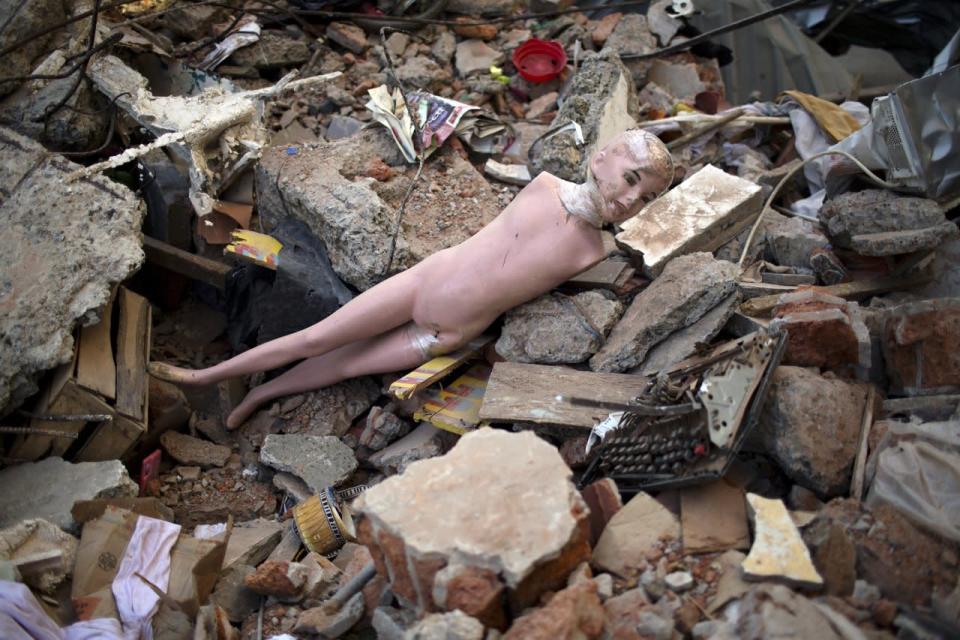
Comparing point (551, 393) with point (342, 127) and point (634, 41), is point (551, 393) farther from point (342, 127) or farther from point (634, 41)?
point (634, 41)

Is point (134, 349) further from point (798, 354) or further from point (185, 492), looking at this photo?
point (798, 354)

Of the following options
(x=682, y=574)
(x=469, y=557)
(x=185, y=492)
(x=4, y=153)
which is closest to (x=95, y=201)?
(x=4, y=153)

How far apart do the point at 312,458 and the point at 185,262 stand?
1.60m

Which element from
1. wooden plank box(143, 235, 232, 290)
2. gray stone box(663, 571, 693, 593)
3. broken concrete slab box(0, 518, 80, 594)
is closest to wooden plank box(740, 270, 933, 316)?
gray stone box(663, 571, 693, 593)

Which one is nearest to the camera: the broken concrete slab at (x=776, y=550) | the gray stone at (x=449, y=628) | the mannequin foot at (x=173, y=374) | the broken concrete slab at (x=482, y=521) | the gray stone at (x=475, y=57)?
the gray stone at (x=449, y=628)

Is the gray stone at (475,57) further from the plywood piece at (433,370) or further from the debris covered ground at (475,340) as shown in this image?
the plywood piece at (433,370)

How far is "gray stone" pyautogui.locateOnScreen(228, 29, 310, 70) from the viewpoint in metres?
6.01

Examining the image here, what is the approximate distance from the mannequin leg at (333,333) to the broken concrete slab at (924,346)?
225 centimetres

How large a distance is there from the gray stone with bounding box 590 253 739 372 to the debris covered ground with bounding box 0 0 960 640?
0.02 meters

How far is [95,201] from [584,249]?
2623 mm

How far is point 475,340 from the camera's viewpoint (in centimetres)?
441

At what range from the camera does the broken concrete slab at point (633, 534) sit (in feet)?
9.75

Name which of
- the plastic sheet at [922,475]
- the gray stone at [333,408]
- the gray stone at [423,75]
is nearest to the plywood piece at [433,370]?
the gray stone at [333,408]

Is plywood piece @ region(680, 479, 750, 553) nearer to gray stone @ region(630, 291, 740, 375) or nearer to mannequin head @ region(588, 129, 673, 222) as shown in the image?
gray stone @ region(630, 291, 740, 375)
